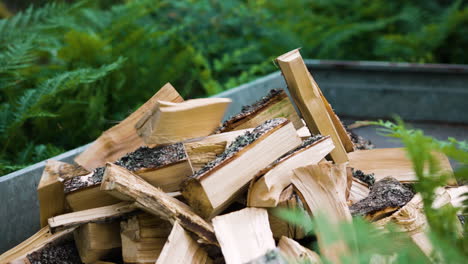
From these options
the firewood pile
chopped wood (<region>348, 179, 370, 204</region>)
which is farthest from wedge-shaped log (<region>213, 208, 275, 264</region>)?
chopped wood (<region>348, 179, 370, 204</region>)

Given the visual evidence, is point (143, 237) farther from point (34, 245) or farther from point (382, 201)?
point (382, 201)

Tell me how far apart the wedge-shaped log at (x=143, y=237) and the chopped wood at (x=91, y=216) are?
0.03 meters

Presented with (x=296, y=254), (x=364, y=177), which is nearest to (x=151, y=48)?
(x=364, y=177)

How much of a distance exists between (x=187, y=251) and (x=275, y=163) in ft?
1.16

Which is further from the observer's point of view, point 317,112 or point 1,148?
point 1,148

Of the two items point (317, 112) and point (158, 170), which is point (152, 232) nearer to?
point (158, 170)

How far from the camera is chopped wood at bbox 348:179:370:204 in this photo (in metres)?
1.53

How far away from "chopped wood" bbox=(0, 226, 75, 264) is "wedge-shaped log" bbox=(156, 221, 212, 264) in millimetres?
370

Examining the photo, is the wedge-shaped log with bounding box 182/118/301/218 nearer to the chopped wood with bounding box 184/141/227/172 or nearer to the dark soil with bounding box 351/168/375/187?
the chopped wood with bounding box 184/141/227/172

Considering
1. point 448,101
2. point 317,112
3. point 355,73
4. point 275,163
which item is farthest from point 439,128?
point 275,163

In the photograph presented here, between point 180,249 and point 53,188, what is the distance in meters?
0.50

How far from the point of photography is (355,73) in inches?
118

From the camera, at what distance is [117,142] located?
1783 millimetres

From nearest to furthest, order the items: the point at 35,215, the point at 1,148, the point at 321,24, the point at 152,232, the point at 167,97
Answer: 1. the point at 152,232
2. the point at 35,215
3. the point at 167,97
4. the point at 1,148
5. the point at 321,24
